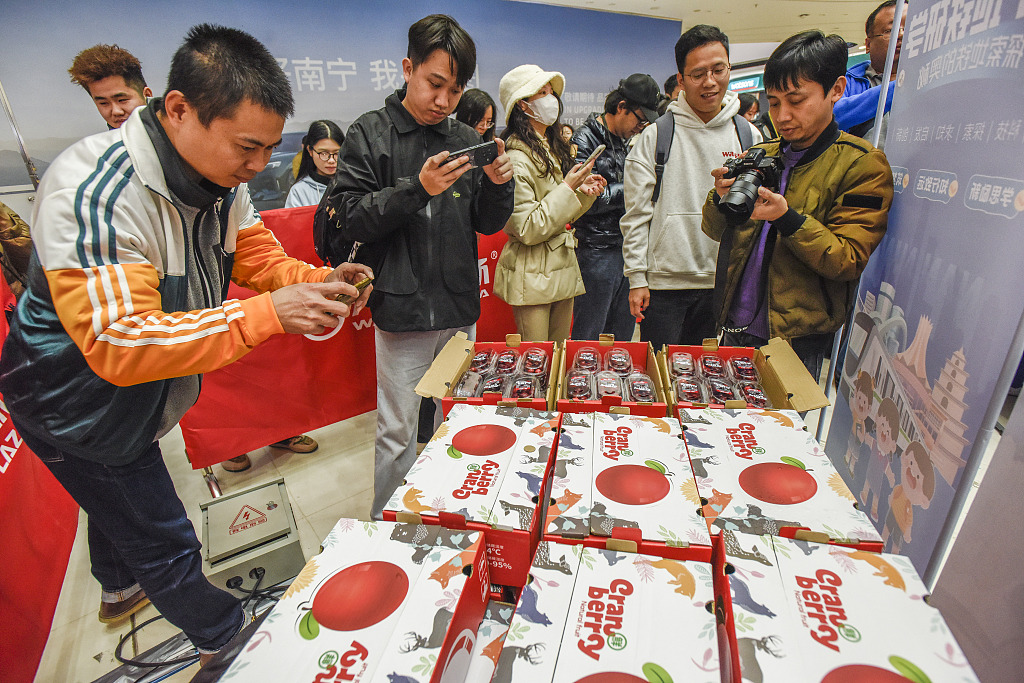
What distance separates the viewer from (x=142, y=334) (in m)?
→ 0.96

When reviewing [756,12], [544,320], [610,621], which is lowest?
[544,320]

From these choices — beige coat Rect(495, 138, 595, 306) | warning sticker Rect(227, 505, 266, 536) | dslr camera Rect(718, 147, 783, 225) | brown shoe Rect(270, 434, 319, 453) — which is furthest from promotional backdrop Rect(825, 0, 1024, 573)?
brown shoe Rect(270, 434, 319, 453)

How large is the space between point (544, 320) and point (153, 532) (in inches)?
63.1

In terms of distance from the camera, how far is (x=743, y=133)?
7.07 feet

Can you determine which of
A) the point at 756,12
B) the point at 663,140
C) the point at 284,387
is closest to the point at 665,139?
the point at 663,140

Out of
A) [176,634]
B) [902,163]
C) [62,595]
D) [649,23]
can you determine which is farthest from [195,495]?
[649,23]

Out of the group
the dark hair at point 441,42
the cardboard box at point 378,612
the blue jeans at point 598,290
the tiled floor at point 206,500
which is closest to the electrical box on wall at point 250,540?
the tiled floor at point 206,500

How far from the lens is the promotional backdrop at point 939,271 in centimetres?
117

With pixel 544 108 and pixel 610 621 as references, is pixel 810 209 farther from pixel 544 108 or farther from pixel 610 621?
pixel 610 621

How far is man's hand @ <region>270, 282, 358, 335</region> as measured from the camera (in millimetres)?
1071

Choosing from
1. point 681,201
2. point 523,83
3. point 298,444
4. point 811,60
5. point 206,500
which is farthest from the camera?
point 298,444

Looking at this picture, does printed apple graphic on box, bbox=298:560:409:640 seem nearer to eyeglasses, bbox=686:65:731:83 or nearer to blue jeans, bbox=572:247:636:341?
eyeglasses, bbox=686:65:731:83

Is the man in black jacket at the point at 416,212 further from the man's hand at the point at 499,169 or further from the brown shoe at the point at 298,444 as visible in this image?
the brown shoe at the point at 298,444

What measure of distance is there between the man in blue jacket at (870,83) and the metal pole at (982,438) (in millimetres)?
1241
